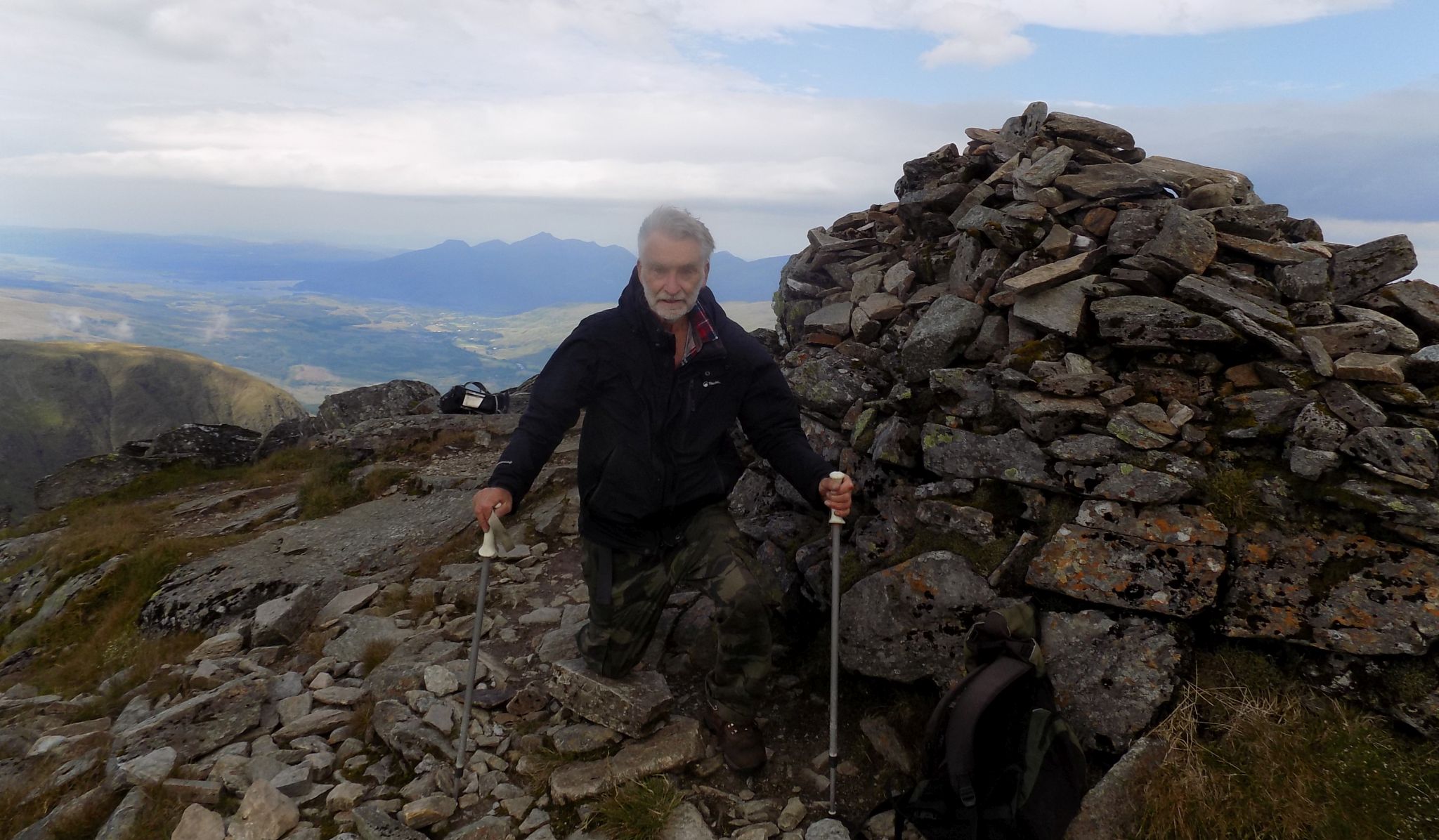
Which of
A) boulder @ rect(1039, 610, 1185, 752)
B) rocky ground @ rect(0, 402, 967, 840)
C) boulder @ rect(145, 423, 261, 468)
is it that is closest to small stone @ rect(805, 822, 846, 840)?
rocky ground @ rect(0, 402, 967, 840)

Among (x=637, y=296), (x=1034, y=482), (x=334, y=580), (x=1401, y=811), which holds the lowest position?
(x=334, y=580)

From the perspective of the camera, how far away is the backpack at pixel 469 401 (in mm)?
19609

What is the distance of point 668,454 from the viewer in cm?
624

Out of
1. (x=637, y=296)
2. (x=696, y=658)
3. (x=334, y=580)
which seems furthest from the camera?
(x=334, y=580)

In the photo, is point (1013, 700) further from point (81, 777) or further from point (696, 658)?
point (81, 777)

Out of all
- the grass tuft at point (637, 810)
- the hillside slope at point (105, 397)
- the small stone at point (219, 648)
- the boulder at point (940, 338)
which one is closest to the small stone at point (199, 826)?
the grass tuft at point (637, 810)

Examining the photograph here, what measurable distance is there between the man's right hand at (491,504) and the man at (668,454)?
0.05 m

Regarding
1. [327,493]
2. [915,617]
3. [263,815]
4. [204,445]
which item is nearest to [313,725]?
[263,815]

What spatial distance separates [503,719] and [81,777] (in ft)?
12.2

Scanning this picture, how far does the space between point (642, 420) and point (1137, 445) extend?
478 cm

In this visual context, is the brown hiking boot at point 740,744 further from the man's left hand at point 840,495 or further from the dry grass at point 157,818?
the dry grass at point 157,818

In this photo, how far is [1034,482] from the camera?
270 inches

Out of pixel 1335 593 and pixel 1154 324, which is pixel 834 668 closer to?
pixel 1335 593

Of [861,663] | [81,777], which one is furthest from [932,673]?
[81,777]
